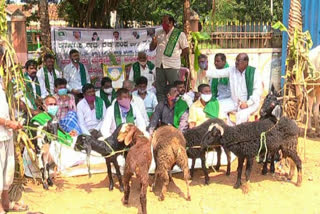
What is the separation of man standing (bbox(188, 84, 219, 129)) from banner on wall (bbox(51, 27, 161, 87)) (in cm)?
426

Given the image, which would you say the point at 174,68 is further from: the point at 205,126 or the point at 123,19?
the point at 123,19

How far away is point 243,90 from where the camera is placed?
6777 millimetres

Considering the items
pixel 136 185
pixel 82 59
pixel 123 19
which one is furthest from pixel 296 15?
pixel 123 19

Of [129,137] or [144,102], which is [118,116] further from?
[144,102]

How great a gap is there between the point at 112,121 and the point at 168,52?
292cm

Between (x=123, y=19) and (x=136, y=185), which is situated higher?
(x=123, y=19)

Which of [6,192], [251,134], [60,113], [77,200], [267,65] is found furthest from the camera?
[267,65]

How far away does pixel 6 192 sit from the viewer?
15.2 feet

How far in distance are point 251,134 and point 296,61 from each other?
1534 mm

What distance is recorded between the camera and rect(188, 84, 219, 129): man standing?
626 cm

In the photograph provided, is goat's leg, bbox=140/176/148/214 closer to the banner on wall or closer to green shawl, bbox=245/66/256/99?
green shawl, bbox=245/66/256/99

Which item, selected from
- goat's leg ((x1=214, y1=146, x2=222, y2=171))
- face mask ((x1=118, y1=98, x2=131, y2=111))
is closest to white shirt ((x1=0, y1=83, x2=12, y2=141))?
face mask ((x1=118, y1=98, x2=131, y2=111))

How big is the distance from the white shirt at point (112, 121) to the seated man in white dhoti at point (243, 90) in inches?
57.0

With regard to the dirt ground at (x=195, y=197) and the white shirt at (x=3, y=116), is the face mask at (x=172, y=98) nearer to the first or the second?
the dirt ground at (x=195, y=197)
